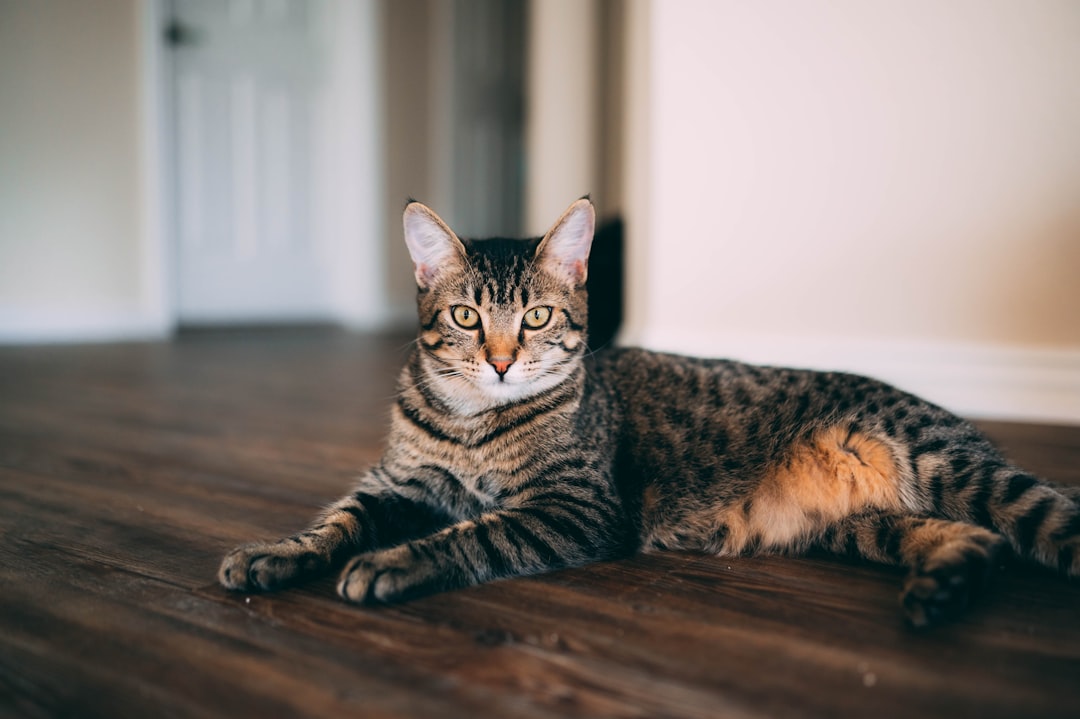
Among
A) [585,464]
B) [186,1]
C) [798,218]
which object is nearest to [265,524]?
[585,464]

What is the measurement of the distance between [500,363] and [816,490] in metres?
0.55

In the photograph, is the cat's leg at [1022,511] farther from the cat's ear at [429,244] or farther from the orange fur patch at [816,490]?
the cat's ear at [429,244]

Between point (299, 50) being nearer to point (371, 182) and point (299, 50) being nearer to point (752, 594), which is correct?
point (371, 182)

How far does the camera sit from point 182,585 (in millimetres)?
1125

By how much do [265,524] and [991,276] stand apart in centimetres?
212

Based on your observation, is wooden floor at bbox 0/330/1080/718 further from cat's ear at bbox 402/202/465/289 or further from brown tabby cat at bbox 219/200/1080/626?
cat's ear at bbox 402/202/465/289

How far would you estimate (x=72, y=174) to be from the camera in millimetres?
4418

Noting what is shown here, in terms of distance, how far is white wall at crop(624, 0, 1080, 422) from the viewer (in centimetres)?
234

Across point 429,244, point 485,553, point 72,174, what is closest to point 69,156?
point 72,174

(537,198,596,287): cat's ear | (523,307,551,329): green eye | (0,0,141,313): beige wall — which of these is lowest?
(523,307,551,329): green eye

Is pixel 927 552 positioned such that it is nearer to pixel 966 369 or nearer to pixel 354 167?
pixel 966 369

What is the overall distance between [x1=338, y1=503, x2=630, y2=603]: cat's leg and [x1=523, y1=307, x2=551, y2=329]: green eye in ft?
0.95

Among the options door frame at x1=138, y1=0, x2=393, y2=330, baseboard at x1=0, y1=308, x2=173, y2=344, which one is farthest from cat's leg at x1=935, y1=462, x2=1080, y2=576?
door frame at x1=138, y1=0, x2=393, y2=330

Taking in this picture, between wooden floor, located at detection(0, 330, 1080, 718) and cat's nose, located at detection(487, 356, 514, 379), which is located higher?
cat's nose, located at detection(487, 356, 514, 379)
